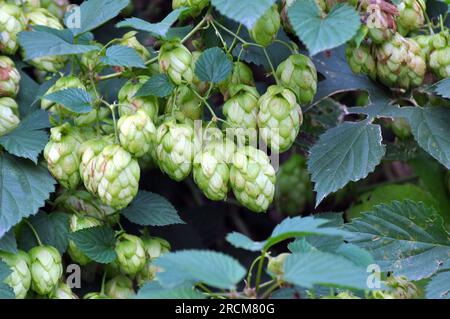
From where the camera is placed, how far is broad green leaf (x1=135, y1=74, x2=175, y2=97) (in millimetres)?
1782

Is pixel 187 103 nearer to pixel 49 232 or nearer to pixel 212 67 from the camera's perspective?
pixel 212 67

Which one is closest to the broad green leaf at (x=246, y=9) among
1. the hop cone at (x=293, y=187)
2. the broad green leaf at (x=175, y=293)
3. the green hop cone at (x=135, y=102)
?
the green hop cone at (x=135, y=102)

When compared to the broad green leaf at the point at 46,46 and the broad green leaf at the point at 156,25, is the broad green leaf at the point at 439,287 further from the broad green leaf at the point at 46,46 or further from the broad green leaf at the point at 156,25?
the broad green leaf at the point at 46,46

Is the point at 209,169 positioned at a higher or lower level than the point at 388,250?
higher

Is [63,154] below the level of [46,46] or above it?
below

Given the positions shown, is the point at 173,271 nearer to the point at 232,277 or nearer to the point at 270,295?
the point at 232,277

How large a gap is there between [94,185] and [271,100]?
15.8 inches

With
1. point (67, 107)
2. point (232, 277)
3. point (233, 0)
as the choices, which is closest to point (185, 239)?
point (67, 107)

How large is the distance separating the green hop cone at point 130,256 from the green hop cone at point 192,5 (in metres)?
0.51

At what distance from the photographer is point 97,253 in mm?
1798

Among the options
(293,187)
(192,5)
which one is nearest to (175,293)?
(192,5)

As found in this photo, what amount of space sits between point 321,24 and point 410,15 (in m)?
0.40

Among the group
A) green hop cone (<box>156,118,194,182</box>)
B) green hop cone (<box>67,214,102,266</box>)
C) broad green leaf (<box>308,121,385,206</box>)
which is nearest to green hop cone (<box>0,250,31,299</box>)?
green hop cone (<box>67,214,102,266</box>)

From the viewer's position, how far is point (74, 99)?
1.74 m
